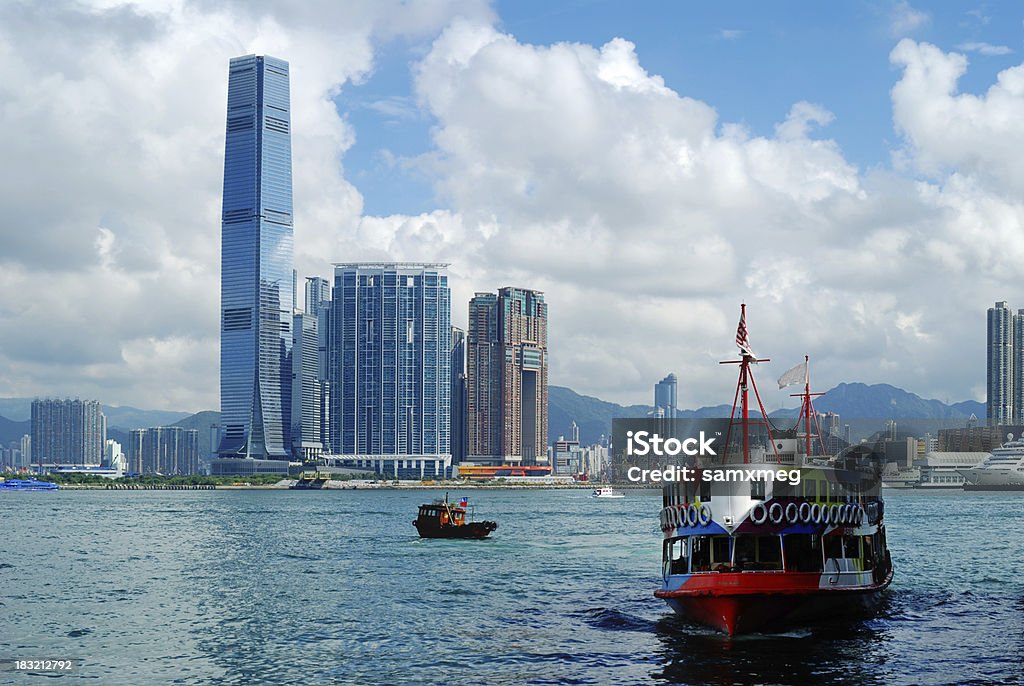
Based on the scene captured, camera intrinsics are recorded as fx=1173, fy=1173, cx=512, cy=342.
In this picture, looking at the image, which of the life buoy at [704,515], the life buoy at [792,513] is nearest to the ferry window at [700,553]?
the life buoy at [704,515]

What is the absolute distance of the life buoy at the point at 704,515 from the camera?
49.7m

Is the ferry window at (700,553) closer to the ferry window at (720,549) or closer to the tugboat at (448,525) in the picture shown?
the ferry window at (720,549)

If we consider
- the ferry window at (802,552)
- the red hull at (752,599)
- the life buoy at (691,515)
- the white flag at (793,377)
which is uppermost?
the white flag at (793,377)

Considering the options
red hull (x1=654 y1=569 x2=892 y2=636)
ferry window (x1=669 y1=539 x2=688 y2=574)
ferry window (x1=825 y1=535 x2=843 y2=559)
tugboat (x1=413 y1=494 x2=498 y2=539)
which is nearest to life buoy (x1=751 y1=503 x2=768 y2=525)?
red hull (x1=654 y1=569 x2=892 y2=636)

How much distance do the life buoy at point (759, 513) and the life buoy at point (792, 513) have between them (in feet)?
3.47

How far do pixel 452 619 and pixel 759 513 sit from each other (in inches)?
747

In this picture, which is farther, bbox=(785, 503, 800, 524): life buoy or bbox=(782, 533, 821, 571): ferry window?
bbox=(782, 533, 821, 571): ferry window

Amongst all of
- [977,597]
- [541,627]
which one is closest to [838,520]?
[541,627]

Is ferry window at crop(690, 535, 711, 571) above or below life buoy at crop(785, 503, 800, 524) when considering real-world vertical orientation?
below

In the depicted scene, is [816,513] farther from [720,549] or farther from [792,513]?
[720,549]

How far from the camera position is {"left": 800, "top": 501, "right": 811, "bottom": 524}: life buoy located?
50.0 meters

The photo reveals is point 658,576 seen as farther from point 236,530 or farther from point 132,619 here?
point 236,530

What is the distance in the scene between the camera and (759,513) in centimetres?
4909

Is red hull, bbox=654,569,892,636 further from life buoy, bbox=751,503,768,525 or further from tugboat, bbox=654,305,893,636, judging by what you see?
life buoy, bbox=751,503,768,525
